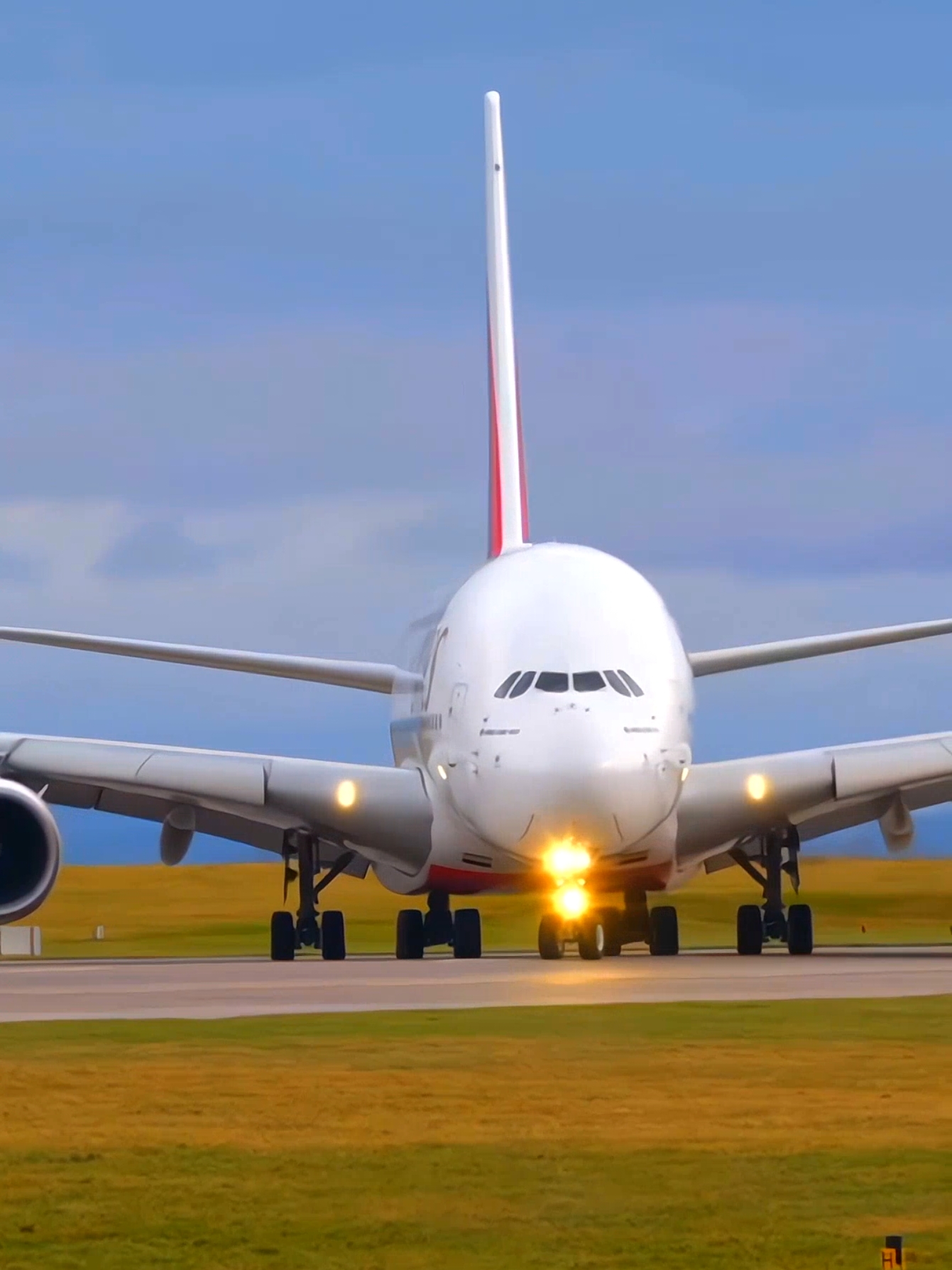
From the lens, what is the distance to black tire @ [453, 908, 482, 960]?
30.8 m

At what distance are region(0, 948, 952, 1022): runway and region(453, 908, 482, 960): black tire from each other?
0.87 m

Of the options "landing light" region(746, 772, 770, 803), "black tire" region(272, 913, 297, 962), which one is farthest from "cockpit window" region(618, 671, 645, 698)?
"black tire" region(272, 913, 297, 962)

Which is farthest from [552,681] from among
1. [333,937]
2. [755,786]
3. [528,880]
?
[333,937]

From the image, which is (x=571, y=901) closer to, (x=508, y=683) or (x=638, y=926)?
(x=508, y=683)

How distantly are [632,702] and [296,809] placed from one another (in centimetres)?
494

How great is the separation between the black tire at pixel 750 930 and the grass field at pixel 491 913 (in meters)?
5.45

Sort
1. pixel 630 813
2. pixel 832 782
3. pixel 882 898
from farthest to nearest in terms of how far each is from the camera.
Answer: pixel 882 898
pixel 832 782
pixel 630 813

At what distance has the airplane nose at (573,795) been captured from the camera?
2670 cm

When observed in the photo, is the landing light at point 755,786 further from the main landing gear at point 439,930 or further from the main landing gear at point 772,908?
the main landing gear at point 439,930

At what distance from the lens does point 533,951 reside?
3544 centimetres

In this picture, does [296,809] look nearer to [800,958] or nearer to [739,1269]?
[800,958]

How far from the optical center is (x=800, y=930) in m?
30.7

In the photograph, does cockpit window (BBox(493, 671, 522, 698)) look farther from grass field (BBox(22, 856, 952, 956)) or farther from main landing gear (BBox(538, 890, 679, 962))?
grass field (BBox(22, 856, 952, 956))

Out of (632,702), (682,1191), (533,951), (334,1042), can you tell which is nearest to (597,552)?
(632,702)
